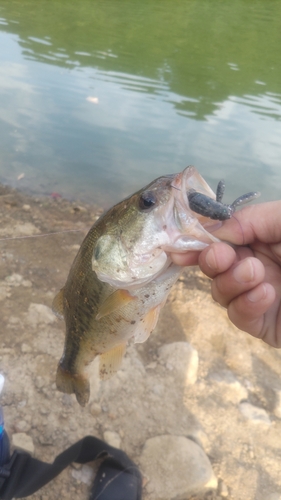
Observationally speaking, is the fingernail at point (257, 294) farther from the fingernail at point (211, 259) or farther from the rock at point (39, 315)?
the rock at point (39, 315)

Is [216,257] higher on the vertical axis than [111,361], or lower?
higher

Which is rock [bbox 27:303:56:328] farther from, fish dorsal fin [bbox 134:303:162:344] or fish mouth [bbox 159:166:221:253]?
fish mouth [bbox 159:166:221:253]

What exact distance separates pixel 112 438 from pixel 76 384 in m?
0.81

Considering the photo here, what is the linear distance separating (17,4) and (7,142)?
19773 millimetres

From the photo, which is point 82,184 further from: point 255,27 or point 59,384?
point 255,27

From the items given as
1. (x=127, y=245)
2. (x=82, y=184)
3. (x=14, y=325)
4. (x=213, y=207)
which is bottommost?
(x=82, y=184)

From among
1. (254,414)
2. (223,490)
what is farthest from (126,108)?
(223,490)

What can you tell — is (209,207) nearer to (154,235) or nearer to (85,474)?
(154,235)

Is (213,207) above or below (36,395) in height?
above

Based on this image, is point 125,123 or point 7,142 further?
point 125,123

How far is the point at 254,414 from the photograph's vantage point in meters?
3.51

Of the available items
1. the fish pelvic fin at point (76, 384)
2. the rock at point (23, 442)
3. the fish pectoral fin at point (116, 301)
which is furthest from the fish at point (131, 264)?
the rock at point (23, 442)

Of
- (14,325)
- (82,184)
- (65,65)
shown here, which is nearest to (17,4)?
(65,65)

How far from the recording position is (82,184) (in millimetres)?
7988
